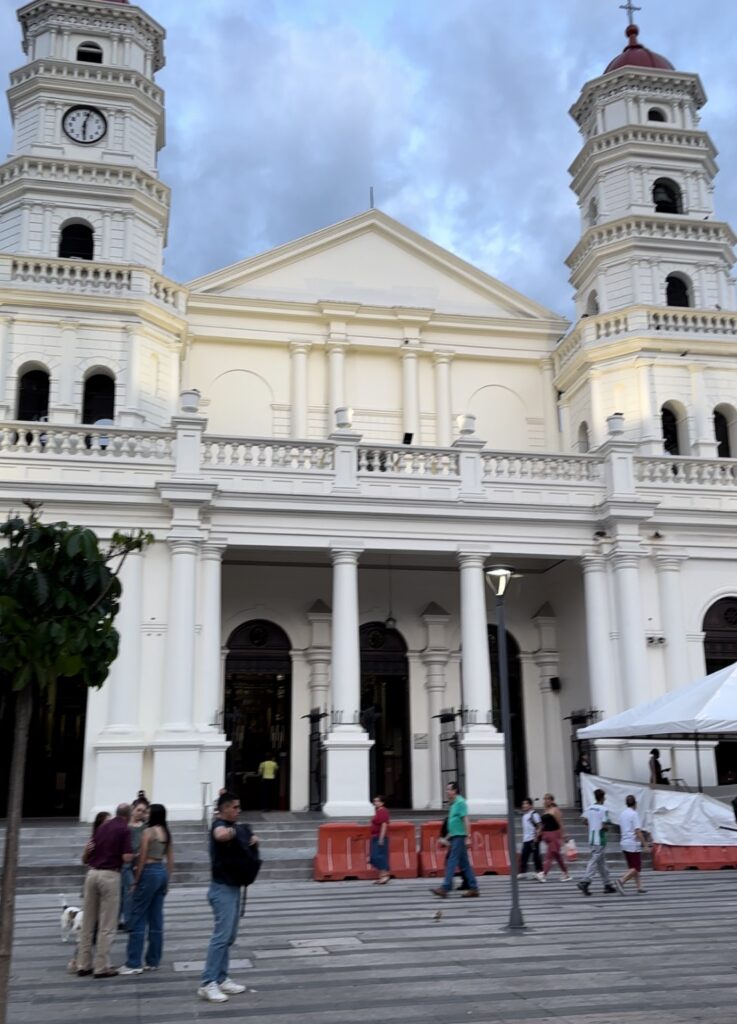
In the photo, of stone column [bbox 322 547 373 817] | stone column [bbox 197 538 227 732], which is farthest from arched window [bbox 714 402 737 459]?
stone column [bbox 197 538 227 732]

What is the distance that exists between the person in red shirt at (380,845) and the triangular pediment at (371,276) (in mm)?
14951

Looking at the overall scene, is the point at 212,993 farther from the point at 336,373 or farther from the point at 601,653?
the point at 336,373

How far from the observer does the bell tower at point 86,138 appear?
25562mm

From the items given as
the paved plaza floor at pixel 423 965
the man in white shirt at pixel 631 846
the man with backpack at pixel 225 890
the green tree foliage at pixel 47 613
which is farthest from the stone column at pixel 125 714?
the green tree foliage at pixel 47 613

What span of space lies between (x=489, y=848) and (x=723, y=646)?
8358 millimetres

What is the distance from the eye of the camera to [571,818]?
2097 cm

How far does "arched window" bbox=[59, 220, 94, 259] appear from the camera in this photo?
25.8 metres

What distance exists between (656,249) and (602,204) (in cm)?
226

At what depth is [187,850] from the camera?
1731 centimetres

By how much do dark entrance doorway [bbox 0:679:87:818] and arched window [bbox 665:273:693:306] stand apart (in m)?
18.0

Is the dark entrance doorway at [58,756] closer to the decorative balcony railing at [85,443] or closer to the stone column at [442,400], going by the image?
the decorative balcony railing at [85,443]

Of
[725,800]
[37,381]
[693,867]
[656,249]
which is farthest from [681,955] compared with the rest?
[656,249]

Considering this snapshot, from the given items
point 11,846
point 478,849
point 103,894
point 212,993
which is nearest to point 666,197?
point 478,849

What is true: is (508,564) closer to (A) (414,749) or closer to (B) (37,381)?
(A) (414,749)
